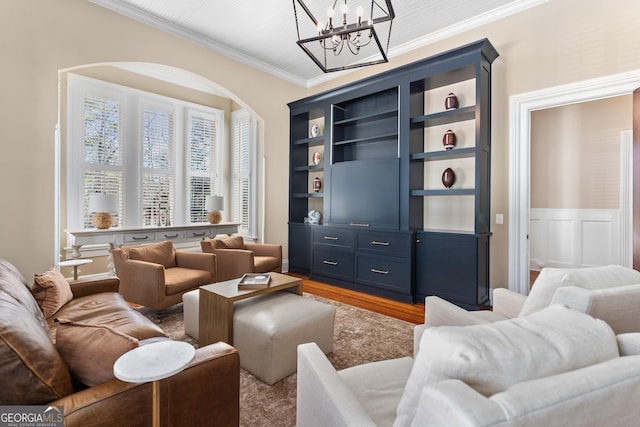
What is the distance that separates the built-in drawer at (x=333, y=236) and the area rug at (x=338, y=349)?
981 mm

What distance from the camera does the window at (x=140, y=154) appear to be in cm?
436

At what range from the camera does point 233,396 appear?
4.12 ft

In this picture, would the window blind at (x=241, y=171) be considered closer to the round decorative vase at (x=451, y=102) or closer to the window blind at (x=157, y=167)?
the window blind at (x=157, y=167)

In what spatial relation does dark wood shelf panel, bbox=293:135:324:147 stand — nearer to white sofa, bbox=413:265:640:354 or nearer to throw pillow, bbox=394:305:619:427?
white sofa, bbox=413:265:640:354

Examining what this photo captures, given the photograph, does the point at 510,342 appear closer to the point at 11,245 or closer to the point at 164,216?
the point at 11,245

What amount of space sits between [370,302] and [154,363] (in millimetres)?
3175

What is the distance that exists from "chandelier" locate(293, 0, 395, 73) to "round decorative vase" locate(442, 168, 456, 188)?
5.17 ft

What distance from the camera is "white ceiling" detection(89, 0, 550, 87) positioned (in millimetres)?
3492

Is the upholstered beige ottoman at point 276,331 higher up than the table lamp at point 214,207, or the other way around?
the table lamp at point 214,207

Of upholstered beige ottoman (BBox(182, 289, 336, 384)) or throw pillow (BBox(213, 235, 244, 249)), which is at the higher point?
throw pillow (BBox(213, 235, 244, 249))

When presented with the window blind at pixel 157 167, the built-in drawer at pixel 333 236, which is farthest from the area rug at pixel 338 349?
the window blind at pixel 157 167

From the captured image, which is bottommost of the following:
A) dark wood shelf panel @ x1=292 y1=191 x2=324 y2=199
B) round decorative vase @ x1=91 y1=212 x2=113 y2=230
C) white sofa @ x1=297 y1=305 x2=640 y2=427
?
white sofa @ x1=297 y1=305 x2=640 y2=427

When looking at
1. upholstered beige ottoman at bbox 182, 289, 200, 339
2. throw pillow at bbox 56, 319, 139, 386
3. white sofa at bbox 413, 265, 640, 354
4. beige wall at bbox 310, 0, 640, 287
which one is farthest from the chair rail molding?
throw pillow at bbox 56, 319, 139, 386

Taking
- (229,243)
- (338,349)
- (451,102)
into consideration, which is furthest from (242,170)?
(338,349)
